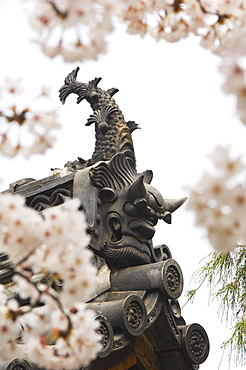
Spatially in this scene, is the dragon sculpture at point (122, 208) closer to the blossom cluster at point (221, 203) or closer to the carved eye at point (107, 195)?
the carved eye at point (107, 195)

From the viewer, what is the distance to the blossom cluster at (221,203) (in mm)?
2732

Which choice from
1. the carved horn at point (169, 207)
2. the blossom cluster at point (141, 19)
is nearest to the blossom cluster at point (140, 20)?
the blossom cluster at point (141, 19)

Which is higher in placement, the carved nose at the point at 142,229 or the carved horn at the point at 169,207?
the carved horn at the point at 169,207

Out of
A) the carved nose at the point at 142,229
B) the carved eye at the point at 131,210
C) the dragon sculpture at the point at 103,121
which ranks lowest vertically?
the carved nose at the point at 142,229

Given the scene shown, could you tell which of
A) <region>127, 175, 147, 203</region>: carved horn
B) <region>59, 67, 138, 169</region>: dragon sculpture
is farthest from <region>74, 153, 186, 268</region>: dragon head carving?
<region>59, 67, 138, 169</region>: dragon sculpture

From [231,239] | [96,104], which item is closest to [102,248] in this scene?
[96,104]

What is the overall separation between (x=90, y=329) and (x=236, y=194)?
910 millimetres

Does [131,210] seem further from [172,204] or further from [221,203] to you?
[221,203]

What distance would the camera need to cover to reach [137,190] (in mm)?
5090

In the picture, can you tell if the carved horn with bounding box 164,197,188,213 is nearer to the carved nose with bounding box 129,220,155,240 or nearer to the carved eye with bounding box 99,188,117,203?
the carved nose with bounding box 129,220,155,240

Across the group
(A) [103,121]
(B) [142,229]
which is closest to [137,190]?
(B) [142,229]

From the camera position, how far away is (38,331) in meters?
3.32

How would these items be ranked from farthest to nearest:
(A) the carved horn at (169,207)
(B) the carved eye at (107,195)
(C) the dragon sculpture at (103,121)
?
1. (C) the dragon sculpture at (103,121)
2. (A) the carved horn at (169,207)
3. (B) the carved eye at (107,195)

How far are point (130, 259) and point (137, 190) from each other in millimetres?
453
